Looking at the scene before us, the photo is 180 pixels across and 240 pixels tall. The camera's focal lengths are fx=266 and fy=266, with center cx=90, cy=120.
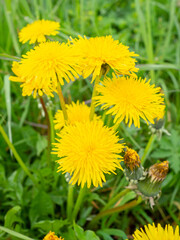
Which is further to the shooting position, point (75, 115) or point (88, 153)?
point (75, 115)

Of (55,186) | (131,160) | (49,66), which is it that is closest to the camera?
(49,66)

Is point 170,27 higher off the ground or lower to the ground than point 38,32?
higher

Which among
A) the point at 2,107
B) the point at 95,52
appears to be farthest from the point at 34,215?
the point at 95,52

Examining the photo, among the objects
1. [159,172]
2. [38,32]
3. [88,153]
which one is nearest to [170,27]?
[38,32]

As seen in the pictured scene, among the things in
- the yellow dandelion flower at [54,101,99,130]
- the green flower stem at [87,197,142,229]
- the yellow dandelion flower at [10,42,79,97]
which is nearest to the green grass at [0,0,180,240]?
the green flower stem at [87,197,142,229]

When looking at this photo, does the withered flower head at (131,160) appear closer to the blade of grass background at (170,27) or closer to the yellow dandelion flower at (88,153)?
the yellow dandelion flower at (88,153)

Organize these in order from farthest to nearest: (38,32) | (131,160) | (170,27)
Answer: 1. (170,27)
2. (38,32)
3. (131,160)

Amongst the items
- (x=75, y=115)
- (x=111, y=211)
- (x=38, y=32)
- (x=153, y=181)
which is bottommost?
(x=111, y=211)

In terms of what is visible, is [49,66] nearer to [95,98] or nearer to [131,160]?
[95,98]
